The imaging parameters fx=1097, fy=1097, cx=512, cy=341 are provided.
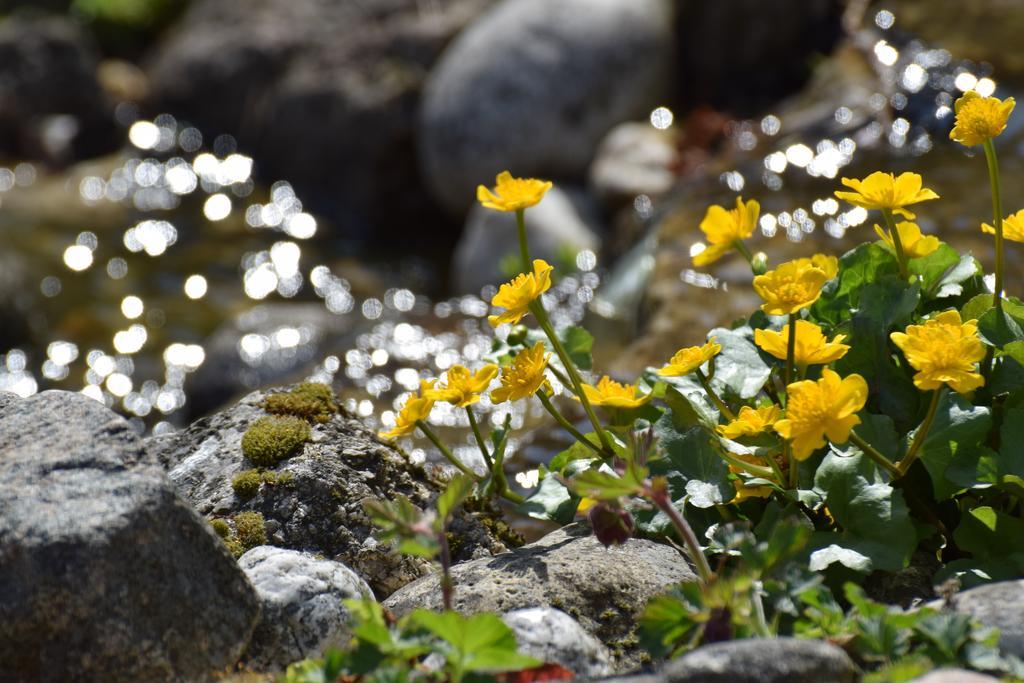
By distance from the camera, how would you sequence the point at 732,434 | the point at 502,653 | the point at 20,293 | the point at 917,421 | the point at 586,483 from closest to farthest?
1. the point at 502,653
2. the point at 586,483
3. the point at 732,434
4. the point at 917,421
5. the point at 20,293

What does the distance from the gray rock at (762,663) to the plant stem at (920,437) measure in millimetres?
665

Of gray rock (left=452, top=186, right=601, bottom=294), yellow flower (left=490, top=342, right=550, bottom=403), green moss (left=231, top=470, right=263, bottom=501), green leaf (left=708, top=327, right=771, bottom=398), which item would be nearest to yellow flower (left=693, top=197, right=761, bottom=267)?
green leaf (left=708, top=327, right=771, bottom=398)

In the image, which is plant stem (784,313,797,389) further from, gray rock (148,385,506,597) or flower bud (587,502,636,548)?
gray rock (148,385,506,597)

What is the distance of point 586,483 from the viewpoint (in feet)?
7.00

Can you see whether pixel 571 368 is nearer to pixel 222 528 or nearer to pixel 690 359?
pixel 690 359

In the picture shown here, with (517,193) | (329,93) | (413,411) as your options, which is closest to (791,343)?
(517,193)

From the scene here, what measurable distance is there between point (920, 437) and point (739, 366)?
585mm

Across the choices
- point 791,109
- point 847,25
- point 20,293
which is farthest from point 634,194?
point 20,293

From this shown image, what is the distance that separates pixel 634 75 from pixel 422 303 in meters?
2.61

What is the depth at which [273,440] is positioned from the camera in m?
2.98

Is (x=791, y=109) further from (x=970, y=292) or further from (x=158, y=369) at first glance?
(x=970, y=292)

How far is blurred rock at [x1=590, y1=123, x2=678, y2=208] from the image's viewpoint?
8.15 m

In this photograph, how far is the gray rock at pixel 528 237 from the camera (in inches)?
318

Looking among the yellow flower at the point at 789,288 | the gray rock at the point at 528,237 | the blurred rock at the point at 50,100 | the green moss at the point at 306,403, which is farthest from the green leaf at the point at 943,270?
the blurred rock at the point at 50,100
